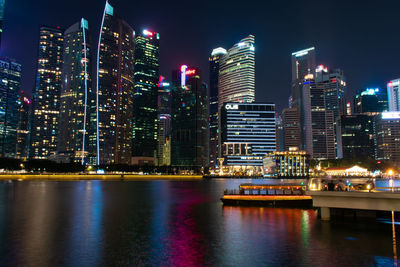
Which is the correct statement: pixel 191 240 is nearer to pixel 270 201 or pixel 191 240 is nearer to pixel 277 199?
pixel 270 201

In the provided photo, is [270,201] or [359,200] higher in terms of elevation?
[359,200]

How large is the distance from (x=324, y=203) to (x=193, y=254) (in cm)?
2147

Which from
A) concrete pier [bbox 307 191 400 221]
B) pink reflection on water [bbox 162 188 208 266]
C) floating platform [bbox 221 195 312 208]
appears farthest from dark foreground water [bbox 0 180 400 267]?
floating platform [bbox 221 195 312 208]

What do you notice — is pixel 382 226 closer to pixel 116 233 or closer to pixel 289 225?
pixel 289 225

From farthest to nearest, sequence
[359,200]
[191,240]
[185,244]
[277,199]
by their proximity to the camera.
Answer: [277,199]
[359,200]
[191,240]
[185,244]

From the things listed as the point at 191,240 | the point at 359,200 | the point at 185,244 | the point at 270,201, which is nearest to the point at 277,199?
the point at 270,201

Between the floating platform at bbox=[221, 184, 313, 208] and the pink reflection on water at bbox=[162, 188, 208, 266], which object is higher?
the floating platform at bbox=[221, 184, 313, 208]

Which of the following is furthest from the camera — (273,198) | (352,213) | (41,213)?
(273,198)

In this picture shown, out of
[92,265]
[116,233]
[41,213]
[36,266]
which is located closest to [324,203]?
[116,233]

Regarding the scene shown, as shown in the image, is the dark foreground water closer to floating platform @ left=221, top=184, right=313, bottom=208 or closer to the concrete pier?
the concrete pier

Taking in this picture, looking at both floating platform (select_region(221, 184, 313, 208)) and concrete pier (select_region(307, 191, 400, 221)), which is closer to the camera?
concrete pier (select_region(307, 191, 400, 221))

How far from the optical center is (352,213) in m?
45.8

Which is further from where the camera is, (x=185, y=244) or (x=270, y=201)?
(x=270, y=201)

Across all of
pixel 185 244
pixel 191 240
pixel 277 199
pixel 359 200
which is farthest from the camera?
pixel 277 199
